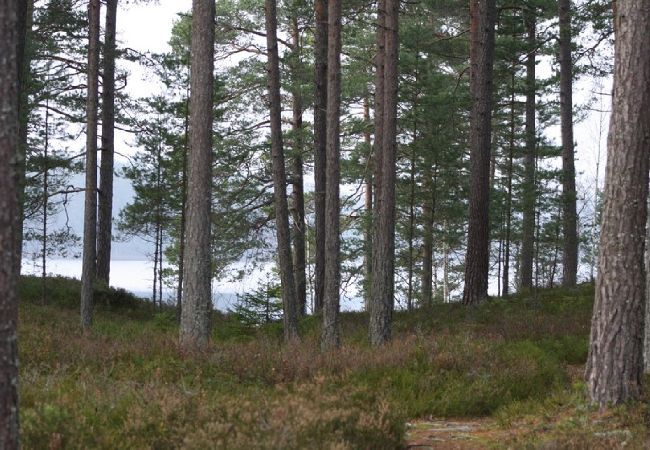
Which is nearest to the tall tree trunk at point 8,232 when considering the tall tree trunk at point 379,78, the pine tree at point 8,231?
the pine tree at point 8,231

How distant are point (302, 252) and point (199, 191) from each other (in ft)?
48.0

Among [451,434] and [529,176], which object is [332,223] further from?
[529,176]

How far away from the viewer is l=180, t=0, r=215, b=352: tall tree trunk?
11.6m

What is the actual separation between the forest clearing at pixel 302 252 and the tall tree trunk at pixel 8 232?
0.01 metres

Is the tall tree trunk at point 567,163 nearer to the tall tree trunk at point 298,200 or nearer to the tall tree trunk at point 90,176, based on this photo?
the tall tree trunk at point 298,200

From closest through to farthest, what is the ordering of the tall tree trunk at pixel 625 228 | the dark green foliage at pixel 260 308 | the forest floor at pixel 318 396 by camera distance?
the forest floor at pixel 318 396
the tall tree trunk at pixel 625 228
the dark green foliage at pixel 260 308

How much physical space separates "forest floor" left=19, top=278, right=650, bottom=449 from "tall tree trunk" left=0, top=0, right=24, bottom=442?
1286 millimetres

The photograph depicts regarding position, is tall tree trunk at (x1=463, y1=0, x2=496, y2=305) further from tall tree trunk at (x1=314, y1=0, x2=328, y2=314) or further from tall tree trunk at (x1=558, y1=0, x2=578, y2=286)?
tall tree trunk at (x1=314, y1=0, x2=328, y2=314)

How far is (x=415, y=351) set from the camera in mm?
10336

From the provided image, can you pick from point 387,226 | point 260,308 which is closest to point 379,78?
point 387,226

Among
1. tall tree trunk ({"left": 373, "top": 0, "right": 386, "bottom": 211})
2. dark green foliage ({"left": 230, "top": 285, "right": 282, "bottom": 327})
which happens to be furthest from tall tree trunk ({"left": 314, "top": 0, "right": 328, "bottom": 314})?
tall tree trunk ({"left": 373, "top": 0, "right": 386, "bottom": 211})

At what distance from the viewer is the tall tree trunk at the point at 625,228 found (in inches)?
299

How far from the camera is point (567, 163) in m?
25.5

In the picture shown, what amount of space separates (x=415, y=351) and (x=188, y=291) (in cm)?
400
